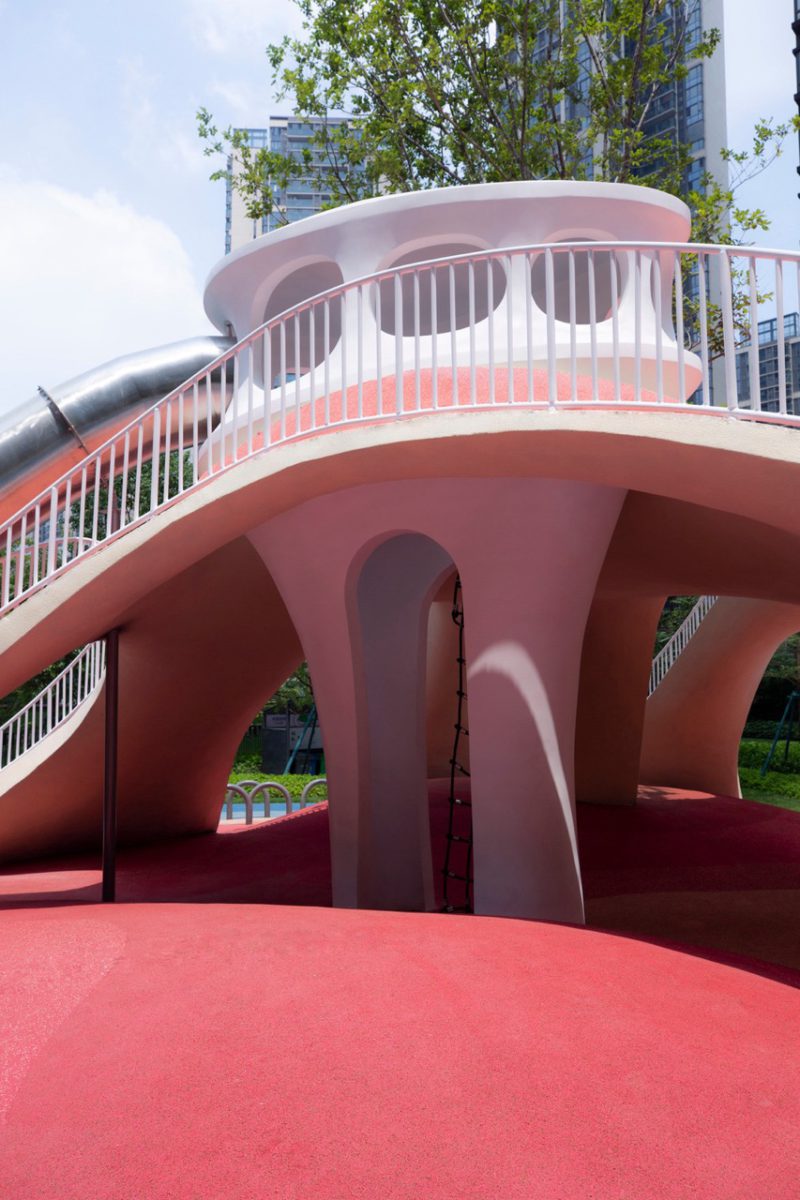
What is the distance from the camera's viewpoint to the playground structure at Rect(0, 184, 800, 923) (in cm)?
710

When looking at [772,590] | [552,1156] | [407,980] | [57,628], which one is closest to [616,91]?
[772,590]

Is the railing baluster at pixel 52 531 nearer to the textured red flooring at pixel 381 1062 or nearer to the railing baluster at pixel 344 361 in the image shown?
the railing baluster at pixel 344 361

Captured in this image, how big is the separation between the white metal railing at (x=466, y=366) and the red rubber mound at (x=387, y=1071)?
3490 millimetres

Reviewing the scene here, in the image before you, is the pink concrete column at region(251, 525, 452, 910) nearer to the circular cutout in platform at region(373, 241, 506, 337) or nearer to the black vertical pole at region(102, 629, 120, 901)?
the black vertical pole at region(102, 629, 120, 901)

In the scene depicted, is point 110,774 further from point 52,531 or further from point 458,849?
point 458,849

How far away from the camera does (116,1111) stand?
4297 mm

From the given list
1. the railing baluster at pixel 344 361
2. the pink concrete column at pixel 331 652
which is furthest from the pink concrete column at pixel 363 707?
the railing baluster at pixel 344 361

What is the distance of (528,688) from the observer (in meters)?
9.25

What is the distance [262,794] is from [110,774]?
46.2ft

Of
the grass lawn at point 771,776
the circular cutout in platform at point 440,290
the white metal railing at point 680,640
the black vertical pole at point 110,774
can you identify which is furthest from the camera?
the grass lawn at point 771,776

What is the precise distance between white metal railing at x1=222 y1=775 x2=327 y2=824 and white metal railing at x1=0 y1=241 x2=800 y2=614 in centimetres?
805

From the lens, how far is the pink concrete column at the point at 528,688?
920 centimetres

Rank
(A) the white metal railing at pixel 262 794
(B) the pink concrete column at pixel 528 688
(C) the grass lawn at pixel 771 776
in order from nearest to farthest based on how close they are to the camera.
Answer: (B) the pink concrete column at pixel 528 688 → (A) the white metal railing at pixel 262 794 → (C) the grass lawn at pixel 771 776

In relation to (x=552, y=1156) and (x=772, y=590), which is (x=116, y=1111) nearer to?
(x=552, y=1156)
